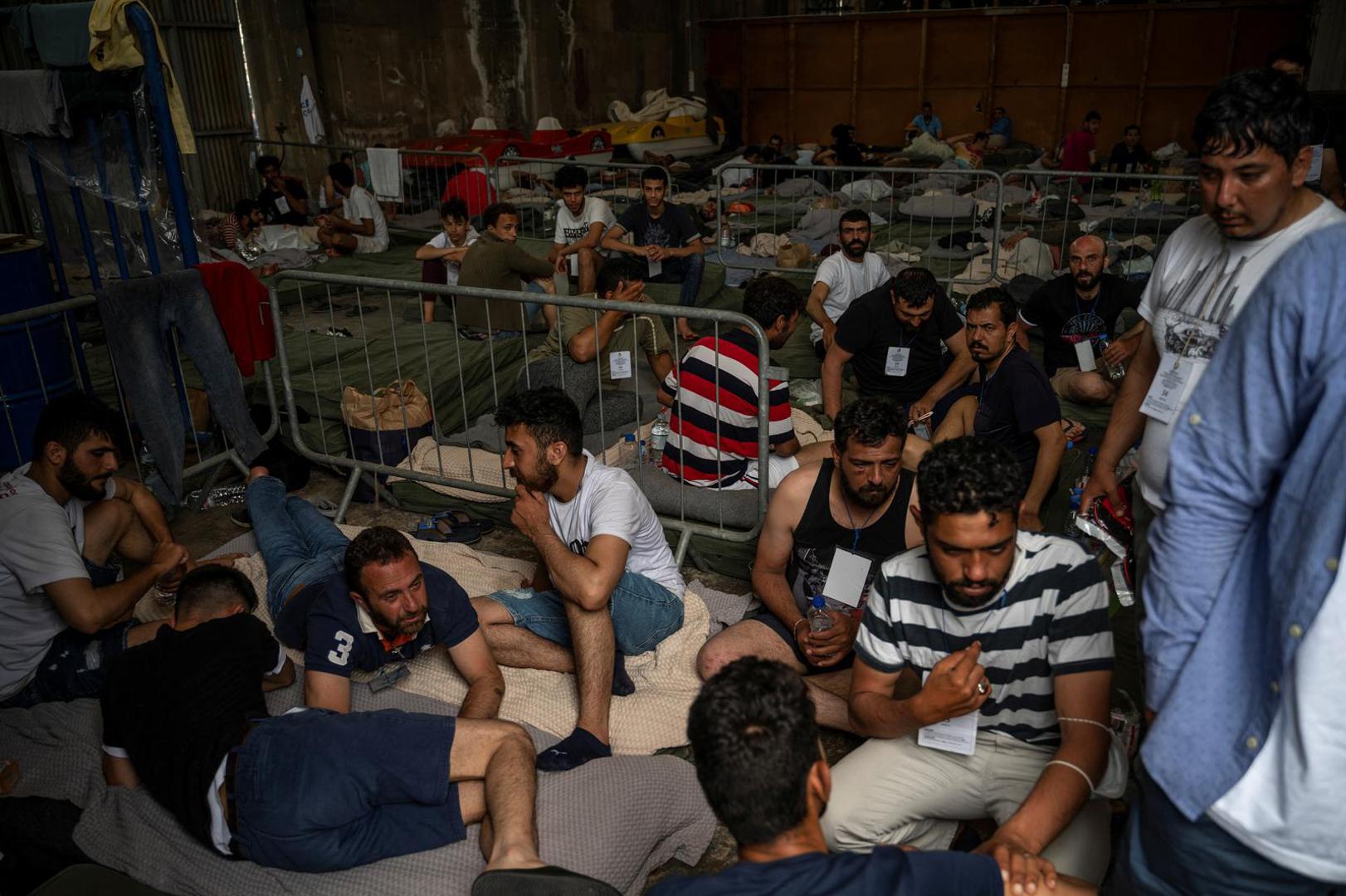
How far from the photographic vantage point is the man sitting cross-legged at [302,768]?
9.57ft

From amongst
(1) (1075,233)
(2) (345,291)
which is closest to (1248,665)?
(2) (345,291)

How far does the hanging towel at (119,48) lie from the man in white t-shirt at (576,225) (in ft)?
11.7

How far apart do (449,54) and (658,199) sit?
9.82m

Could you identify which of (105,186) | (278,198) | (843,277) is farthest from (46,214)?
(278,198)

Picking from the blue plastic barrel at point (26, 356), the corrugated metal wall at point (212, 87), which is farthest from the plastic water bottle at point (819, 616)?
the corrugated metal wall at point (212, 87)

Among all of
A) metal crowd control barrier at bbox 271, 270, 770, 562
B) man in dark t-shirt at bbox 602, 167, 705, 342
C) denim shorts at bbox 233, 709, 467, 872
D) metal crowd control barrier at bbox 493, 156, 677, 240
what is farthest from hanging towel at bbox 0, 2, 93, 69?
metal crowd control barrier at bbox 493, 156, 677, 240

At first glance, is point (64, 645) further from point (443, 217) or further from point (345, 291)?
point (345, 291)

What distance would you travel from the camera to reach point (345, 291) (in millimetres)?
9773

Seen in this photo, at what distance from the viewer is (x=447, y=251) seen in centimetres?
822

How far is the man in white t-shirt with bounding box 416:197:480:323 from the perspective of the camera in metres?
8.13

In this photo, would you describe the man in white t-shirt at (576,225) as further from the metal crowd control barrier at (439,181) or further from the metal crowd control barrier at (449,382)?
the metal crowd control barrier at (439,181)

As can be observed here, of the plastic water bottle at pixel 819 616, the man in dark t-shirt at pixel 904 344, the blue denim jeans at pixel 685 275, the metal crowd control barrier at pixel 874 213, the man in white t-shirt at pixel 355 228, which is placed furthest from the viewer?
the man in white t-shirt at pixel 355 228

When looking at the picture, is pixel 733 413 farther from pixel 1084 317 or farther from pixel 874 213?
pixel 874 213

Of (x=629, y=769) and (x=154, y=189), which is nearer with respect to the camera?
(x=629, y=769)
